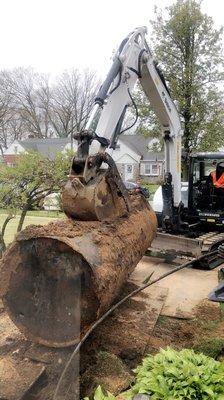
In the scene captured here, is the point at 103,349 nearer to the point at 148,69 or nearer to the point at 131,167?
the point at 148,69

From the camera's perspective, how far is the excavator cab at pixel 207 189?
28.3 ft

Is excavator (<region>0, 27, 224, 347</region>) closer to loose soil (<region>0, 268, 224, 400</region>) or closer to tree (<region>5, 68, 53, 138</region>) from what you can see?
loose soil (<region>0, 268, 224, 400</region>)

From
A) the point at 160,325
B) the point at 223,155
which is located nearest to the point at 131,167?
the point at 223,155

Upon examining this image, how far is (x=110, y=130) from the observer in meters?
5.58

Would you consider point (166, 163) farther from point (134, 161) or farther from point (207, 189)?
point (134, 161)

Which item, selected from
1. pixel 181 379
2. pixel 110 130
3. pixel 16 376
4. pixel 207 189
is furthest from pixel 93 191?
pixel 207 189

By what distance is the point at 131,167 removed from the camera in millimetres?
46906

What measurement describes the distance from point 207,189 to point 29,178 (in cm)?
356

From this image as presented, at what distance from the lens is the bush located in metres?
2.61

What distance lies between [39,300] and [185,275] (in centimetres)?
405

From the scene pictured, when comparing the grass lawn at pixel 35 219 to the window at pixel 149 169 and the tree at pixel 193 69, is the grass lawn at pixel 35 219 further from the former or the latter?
the window at pixel 149 169

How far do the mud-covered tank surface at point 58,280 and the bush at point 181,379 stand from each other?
1257 millimetres

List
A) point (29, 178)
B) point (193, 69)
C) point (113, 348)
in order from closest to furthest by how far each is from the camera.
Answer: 1. point (113, 348)
2. point (29, 178)
3. point (193, 69)

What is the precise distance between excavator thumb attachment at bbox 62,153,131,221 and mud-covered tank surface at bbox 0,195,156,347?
27 centimetres
